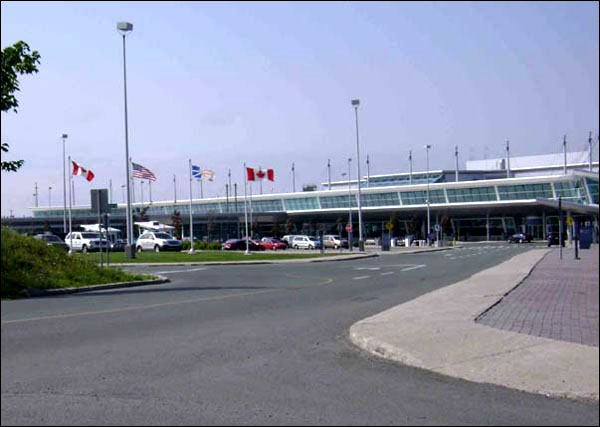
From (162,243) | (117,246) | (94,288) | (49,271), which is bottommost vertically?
(117,246)

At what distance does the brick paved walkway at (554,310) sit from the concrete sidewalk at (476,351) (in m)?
0.31

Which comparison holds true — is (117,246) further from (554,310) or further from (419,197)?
(554,310)

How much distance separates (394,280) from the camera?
953 inches

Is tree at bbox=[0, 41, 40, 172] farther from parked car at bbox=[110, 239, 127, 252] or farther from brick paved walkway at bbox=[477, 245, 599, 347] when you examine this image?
parked car at bbox=[110, 239, 127, 252]

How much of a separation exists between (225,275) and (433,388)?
2034 centimetres

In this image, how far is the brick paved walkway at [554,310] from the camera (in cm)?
977

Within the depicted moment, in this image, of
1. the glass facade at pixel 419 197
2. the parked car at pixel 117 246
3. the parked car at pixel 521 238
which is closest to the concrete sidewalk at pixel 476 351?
the parked car at pixel 117 246

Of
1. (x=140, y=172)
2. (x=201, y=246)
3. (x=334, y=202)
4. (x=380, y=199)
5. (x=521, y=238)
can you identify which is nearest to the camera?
(x=140, y=172)

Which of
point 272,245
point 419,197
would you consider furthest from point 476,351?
point 419,197

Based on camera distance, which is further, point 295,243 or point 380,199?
point 380,199

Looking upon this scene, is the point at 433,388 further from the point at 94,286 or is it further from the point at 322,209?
the point at 322,209

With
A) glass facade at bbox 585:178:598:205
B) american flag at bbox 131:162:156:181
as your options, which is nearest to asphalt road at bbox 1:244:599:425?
glass facade at bbox 585:178:598:205

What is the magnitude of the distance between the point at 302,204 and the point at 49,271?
8607 cm

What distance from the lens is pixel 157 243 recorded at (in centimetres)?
5306
